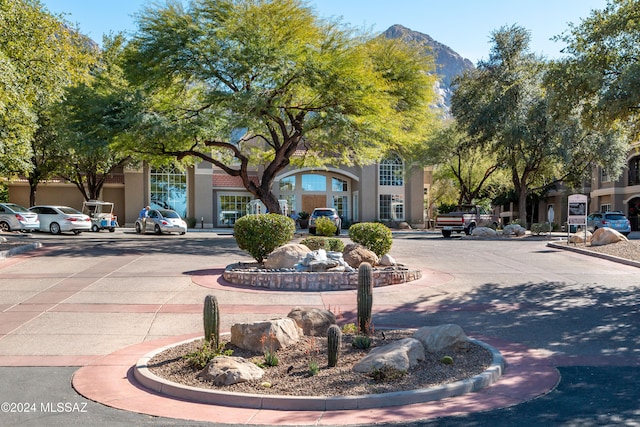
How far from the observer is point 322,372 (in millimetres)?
6508

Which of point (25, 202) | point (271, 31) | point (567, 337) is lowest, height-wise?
point (567, 337)

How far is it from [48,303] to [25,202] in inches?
1379

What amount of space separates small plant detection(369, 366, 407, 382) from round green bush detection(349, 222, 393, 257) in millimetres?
9048

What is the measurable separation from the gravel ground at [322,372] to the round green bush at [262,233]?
22.1 ft

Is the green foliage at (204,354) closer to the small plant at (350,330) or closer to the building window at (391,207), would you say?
the small plant at (350,330)

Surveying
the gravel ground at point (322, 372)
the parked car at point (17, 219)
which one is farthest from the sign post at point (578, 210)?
the parked car at point (17, 219)

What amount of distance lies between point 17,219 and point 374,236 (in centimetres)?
2002

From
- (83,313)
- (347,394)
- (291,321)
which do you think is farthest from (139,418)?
(83,313)

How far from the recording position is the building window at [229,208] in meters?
42.0

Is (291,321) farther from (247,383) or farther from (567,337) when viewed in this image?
(567,337)

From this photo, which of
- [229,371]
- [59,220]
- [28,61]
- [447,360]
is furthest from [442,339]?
[59,220]

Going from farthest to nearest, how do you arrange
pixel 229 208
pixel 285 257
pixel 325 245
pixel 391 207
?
pixel 391 207 < pixel 229 208 < pixel 325 245 < pixel 285 257

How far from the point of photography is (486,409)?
5.53 metres

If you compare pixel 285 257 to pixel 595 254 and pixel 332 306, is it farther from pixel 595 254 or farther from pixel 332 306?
pixel 595 254
